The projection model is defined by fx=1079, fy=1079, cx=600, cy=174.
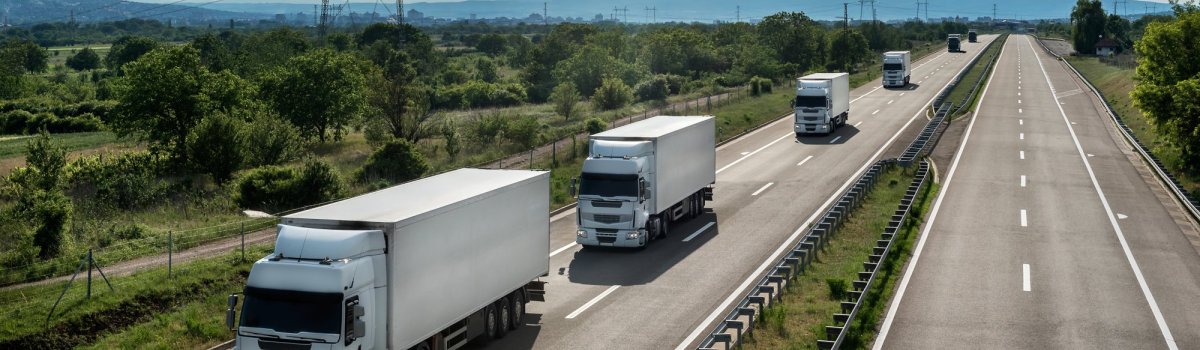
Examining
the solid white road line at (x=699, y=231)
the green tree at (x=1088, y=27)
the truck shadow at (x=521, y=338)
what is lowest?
the truck shadow at (x=521, y=338)

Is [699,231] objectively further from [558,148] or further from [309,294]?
[558,148]

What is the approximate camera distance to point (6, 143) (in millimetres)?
73812

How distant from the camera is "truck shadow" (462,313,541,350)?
22312 millimetres

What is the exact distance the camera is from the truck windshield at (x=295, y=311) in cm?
1678

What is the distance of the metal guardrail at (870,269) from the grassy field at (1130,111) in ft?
40.1

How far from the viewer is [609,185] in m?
31.7

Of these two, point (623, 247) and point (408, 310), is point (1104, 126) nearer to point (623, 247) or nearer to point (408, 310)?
point (623, 247)

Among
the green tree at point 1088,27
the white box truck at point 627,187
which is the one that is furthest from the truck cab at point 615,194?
the green tree at point 1088,27

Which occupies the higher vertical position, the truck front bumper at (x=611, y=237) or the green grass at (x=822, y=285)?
the truck front bumper at (x=611, y=237)

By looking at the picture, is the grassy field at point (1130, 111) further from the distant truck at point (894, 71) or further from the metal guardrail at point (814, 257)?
the distant truck at point (894, 71)

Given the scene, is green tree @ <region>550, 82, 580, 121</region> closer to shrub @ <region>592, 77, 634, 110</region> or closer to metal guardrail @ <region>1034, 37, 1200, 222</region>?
shrub @ <region>592, 77, 634, 110</region>

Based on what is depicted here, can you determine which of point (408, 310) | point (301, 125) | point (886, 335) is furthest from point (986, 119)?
point (408, 310)

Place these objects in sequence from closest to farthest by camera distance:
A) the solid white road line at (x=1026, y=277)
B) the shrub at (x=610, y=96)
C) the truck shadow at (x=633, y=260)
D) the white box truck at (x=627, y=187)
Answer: the solid white road line at (x=1026, y=277)
the truck shadow at (x=633, y=260)
the white box truck at (x=627, y=187)
the shrub at (x=610, y=96)

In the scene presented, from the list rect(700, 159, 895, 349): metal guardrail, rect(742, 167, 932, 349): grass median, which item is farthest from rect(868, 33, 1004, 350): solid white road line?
rect(700, 159, 895, 349): metal guardrail
